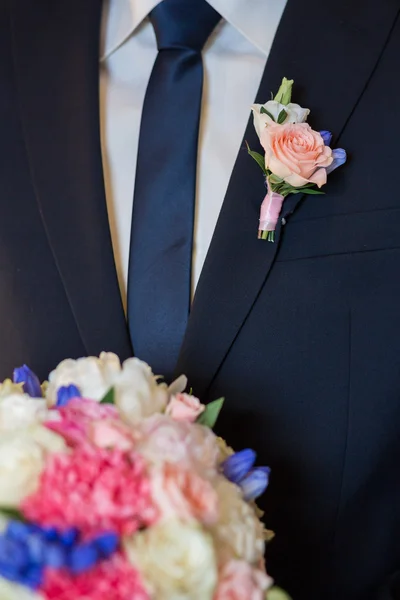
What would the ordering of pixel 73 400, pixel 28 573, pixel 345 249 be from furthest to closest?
1. pixel 345 249
2. pixel 73 400
3. pixel 28 573

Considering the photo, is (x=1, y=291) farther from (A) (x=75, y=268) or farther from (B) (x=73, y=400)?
(B) (x=73, y=400)

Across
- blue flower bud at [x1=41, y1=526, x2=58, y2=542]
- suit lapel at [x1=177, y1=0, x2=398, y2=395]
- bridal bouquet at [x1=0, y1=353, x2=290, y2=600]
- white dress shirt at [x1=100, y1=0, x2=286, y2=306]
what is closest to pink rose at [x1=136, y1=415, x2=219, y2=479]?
bridal bouquet at [x1=0, y1=353, x2=290, y2=600]

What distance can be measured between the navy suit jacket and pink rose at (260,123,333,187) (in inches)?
2.2

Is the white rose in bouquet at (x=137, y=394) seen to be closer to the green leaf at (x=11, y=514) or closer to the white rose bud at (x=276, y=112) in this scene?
the green leaf at (x=11, y=514)

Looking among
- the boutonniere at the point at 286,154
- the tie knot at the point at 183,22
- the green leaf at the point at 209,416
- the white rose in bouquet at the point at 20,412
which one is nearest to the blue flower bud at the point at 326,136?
the boutonniere at the point at 286,154

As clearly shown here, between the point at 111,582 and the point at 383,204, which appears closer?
the point at 111,582

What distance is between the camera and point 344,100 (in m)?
1.11

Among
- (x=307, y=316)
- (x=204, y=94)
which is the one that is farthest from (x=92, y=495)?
(x=204, y=94)

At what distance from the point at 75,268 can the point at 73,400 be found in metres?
0.40

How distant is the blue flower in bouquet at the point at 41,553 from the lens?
60 centimetres

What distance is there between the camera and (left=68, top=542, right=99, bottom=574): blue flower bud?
60cm

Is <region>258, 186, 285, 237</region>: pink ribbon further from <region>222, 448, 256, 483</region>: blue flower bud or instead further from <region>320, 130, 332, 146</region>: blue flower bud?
<region>222, 448, 256, 483</region>: blue flower bud

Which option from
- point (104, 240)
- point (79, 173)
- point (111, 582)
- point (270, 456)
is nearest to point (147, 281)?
point (104, 240)

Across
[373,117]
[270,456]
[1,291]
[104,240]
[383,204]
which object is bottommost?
[270,456]
